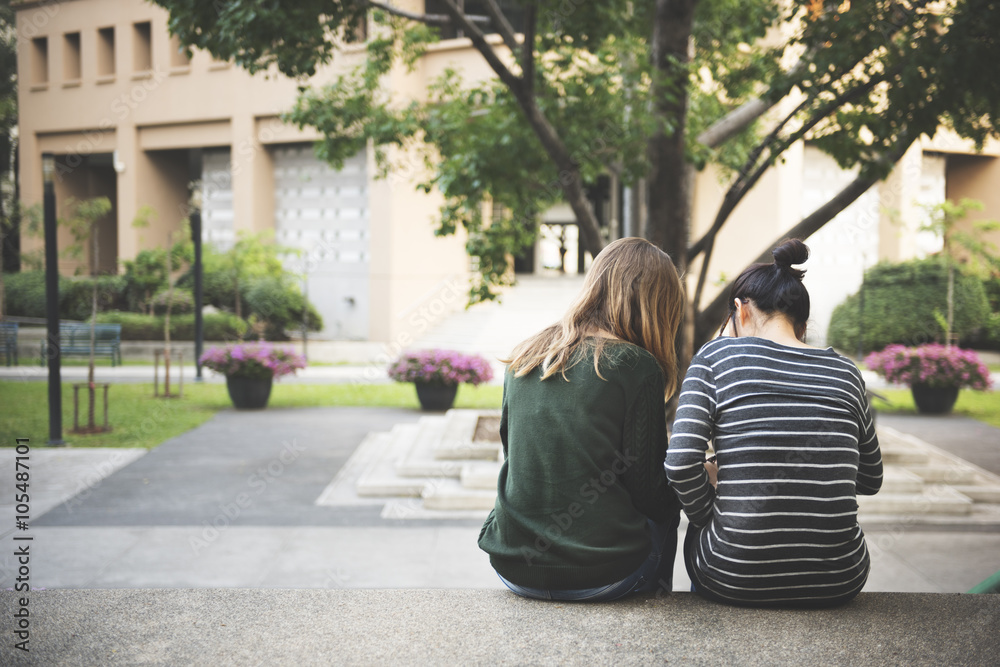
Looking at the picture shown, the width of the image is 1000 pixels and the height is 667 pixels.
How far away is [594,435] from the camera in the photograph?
229 cm

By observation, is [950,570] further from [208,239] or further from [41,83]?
[41,83]

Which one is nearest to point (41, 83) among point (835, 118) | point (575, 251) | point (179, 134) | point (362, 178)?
point (179, 134)

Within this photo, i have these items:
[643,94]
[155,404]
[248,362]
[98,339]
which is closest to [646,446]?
[643,94]

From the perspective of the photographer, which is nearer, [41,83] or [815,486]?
[815,486]

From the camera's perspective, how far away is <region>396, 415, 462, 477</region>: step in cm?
789

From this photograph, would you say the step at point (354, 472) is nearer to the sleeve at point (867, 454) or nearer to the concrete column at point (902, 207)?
the sleeve at point (867, 454)

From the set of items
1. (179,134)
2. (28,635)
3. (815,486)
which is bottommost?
(28,635)

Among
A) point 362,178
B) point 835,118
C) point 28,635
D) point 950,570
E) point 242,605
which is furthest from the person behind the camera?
point 362,178

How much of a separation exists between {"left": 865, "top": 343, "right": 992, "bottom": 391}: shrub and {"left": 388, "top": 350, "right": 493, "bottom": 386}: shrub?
657 cm

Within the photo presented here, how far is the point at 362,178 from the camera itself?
2395 cm

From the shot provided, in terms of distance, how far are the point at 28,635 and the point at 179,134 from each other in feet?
83.0

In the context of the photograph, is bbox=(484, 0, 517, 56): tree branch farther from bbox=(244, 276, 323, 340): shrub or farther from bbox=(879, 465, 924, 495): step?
bbox=(244, 276, 323, 340): shrub

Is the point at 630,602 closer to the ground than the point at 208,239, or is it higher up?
closer to the ground

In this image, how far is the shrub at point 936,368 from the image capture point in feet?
39.8
